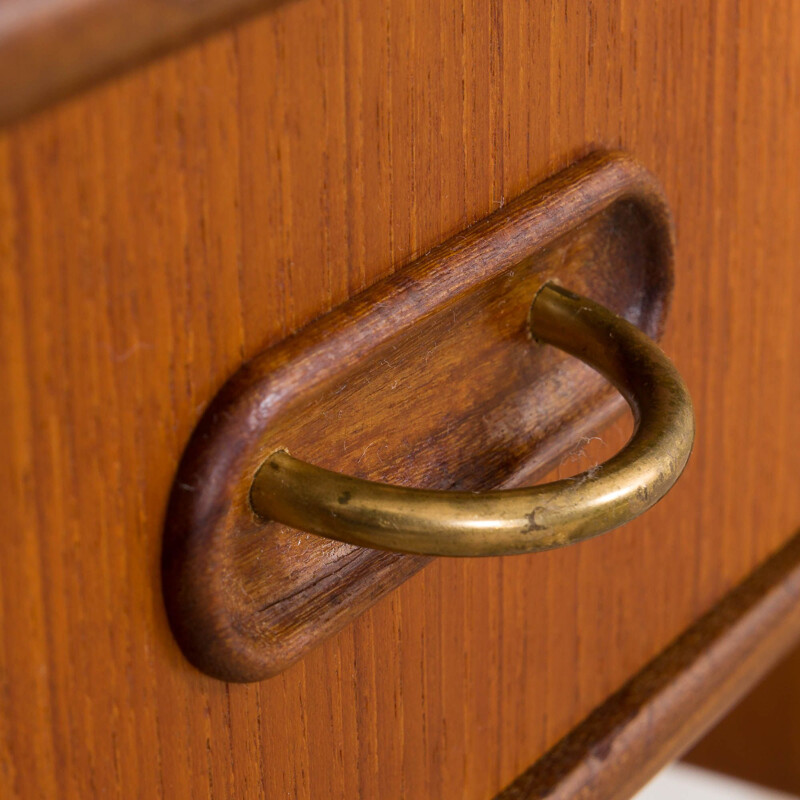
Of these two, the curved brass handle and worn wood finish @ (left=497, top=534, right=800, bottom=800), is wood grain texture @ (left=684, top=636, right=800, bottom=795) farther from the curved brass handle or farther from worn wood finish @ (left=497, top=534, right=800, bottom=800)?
the curved brass handle

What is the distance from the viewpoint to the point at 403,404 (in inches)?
9.1

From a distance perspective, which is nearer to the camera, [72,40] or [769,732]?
[72,40]

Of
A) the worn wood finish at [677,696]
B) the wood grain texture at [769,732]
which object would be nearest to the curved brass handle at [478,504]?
the worn wood finish at [677,696]

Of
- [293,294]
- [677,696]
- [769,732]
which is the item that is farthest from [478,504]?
[769,732]

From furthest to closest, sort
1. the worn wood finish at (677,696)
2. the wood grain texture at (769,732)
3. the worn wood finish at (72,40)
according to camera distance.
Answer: the wood grain texture at (769,732)
the worn wood finish at (677,696)
the worn wood finish at (72,40)

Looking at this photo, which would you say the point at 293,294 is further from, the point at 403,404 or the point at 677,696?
the point at 677,696

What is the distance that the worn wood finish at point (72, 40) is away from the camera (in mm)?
129

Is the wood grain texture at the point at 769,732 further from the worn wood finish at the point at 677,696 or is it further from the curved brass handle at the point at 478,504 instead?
the curved brass handle at the point at 478,504

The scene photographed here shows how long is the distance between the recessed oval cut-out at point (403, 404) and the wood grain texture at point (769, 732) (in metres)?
0.33

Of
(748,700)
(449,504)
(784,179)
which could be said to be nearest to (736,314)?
(784,179)

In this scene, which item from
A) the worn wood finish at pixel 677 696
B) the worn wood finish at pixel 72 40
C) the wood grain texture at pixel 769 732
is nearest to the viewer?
the worn wood finish at pixel 72 40

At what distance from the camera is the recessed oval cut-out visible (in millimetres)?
188

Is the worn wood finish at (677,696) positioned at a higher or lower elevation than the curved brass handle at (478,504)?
lower

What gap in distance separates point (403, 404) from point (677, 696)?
0.50 ft
